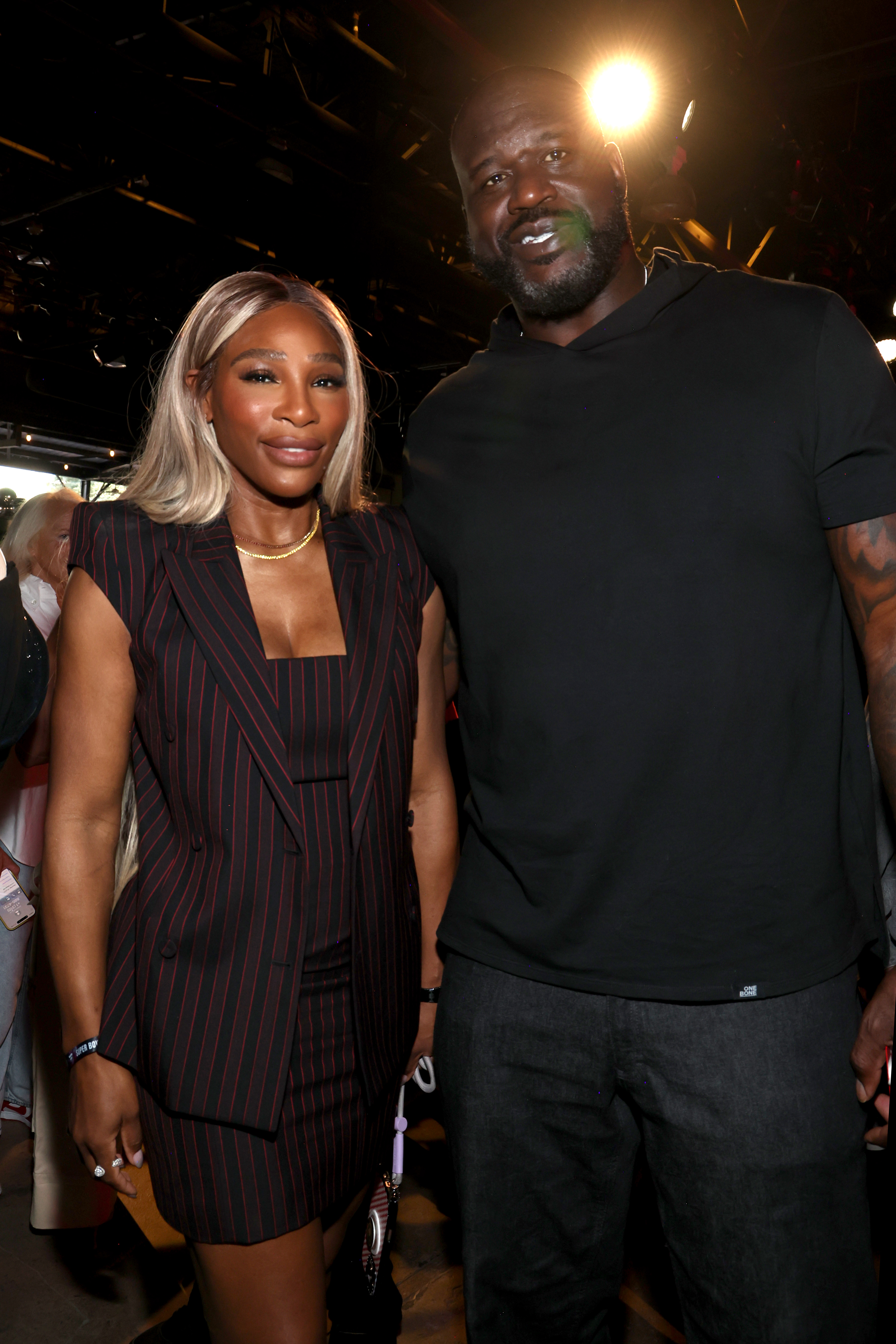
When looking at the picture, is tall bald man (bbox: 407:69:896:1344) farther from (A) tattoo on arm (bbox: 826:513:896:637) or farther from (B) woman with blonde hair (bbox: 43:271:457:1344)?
(B) woman with blonde hair (bbox: 43:271:457:1344)

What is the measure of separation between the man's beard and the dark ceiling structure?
2.26 m

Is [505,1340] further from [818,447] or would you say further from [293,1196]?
[818,447]

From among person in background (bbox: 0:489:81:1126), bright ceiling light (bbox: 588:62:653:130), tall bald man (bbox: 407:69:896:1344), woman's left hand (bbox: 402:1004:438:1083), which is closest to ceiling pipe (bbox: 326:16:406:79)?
bright ceiling light (bbox: 588:62:653:130)

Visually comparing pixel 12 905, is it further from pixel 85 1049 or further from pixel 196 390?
pixel 196 390

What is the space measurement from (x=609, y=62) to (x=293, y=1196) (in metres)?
4.26

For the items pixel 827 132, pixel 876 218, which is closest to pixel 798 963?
pixel 827 132

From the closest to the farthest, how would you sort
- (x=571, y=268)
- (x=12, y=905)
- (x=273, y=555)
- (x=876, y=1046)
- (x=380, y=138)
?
1. (x=876, y=1046)
2. (x=571, y=268)
3. (x=273, y=555)
4. (x=12, y=905)
5. (x=380, y=138)

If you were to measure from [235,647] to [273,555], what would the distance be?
0.89ft

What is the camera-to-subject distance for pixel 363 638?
1.71m

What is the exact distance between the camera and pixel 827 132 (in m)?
5.39

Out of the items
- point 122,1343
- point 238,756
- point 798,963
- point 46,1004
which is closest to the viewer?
point 798,963

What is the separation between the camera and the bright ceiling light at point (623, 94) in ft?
13.2

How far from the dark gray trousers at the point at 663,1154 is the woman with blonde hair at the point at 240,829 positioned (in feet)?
0.74

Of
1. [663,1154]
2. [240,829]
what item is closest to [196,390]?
[240,829]
